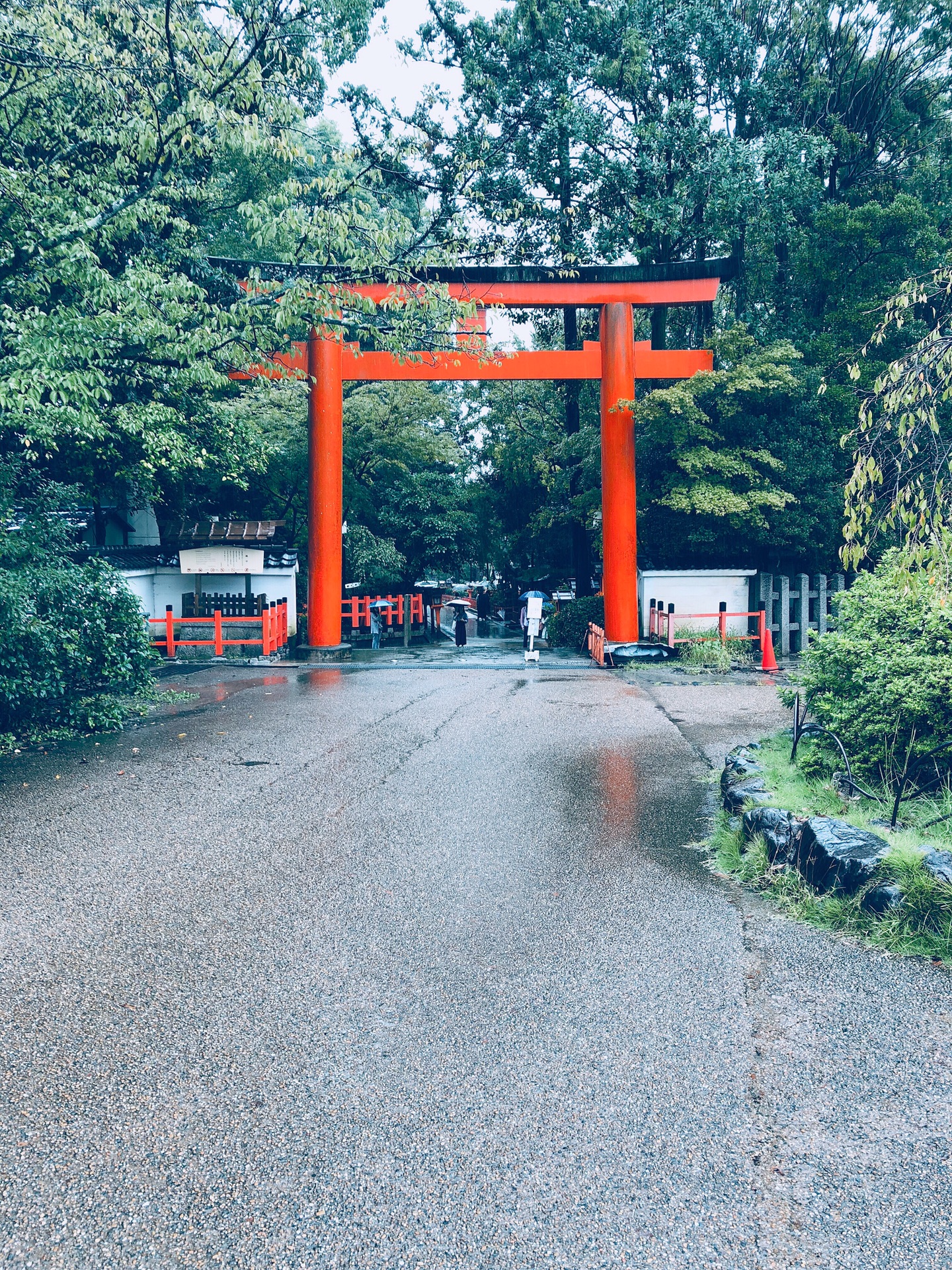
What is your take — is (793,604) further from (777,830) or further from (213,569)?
(777,830)

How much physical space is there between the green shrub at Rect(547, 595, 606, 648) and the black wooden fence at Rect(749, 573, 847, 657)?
141 inches

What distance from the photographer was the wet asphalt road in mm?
2355

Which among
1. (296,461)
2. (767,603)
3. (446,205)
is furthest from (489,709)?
(296,461)

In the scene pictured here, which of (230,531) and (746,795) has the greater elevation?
(230,531)

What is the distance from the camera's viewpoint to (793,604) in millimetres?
18281

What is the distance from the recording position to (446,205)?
8.80 m

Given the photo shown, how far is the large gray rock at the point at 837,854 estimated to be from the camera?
434 cm

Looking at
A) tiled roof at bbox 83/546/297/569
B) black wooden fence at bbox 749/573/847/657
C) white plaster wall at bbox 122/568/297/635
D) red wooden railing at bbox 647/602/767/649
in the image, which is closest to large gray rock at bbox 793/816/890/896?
red wooden railing at bbox 647/602/767/649

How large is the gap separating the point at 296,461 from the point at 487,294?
7346 millimetres

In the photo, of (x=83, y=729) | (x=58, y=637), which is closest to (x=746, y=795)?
(x=58, y=637)

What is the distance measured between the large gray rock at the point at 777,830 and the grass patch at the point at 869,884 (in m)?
0.05

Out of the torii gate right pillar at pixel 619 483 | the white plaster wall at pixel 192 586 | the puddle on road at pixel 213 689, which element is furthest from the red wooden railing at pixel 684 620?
the white plaster wall at pixel 192 586

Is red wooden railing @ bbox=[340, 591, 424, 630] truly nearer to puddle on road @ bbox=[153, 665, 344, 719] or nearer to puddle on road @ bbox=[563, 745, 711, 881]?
puddle on road @ bbox=[153, 665, 344, 719]

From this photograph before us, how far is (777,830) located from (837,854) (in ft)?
1.91
